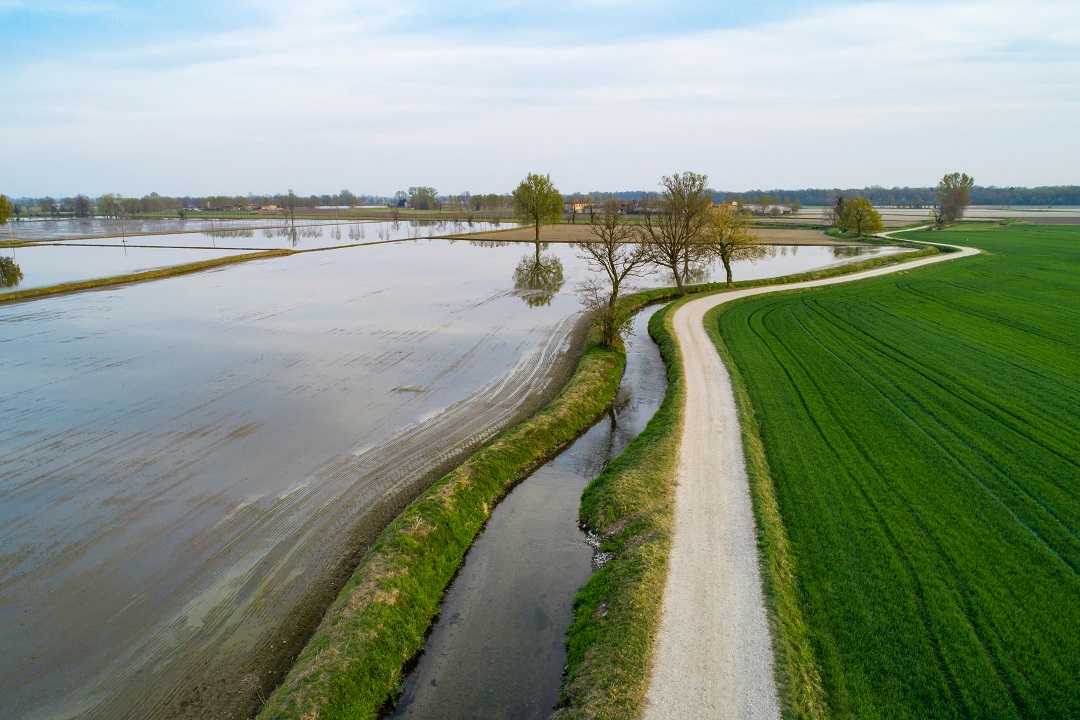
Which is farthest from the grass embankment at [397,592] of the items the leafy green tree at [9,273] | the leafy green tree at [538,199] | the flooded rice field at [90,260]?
the leafy green tree at [538,199]

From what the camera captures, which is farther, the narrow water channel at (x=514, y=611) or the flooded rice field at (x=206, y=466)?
the flooded rice field at (x=206, y=466)

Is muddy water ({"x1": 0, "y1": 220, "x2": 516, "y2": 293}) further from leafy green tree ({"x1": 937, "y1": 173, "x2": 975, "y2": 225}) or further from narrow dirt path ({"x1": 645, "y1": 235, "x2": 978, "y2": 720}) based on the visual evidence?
leafy green tree ({"x1": 937, "y1": 173, "x2": 975, "y2": 225})

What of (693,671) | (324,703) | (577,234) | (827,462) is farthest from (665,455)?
(577,234)

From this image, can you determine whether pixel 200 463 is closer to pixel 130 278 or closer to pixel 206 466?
pixel 206 466

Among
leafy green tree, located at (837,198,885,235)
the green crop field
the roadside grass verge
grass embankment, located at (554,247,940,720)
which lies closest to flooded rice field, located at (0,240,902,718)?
grass embankment, located at (554,247,940,720)

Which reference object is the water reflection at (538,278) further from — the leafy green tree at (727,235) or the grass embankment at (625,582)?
the grass embankment at (625,582)

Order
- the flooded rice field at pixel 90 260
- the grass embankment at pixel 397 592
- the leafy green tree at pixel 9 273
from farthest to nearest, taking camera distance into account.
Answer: the flooded rice field at pixel 90 260 < the leafy green tree at pixel 9 273 < the grass embankment at pixel 397 592

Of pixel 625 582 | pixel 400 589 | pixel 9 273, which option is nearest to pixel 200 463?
pixel 400 589
